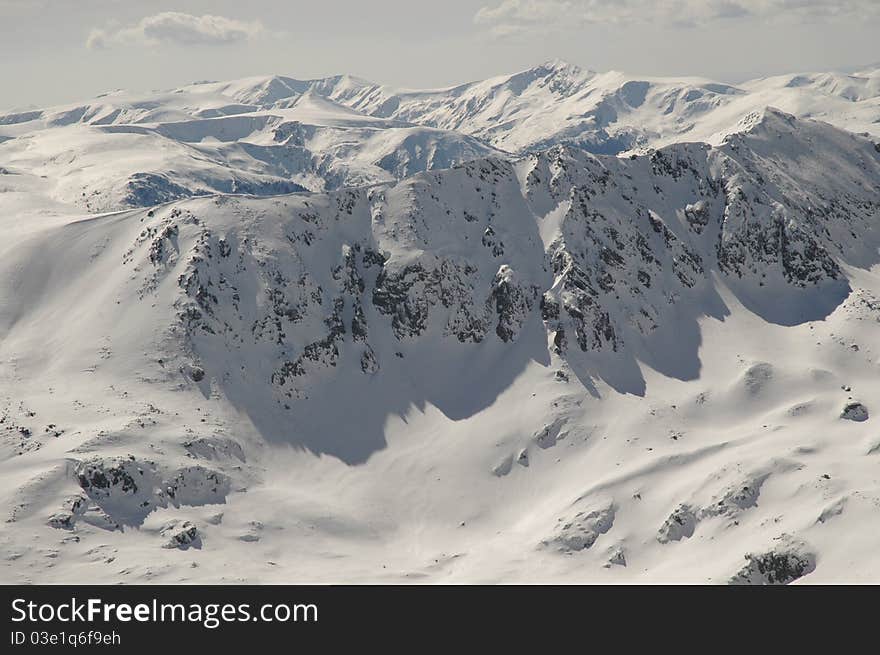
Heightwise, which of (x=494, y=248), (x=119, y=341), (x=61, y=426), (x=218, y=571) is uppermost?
(x=494, y=248)

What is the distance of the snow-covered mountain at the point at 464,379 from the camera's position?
3691 inches

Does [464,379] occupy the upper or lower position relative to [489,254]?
lower

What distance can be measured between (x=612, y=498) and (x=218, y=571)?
51.3 meters

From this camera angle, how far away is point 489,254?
148 meters

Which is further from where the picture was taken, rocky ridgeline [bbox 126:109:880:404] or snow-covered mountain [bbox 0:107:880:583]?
rocky ridgeline [bbox 126:109:880:404]

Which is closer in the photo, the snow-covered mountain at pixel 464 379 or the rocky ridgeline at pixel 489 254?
the snow-covered mountain at pixel 464 379

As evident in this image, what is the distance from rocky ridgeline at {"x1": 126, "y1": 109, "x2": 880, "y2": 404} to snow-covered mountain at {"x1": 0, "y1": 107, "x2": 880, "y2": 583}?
54 cm

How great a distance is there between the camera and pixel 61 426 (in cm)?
10788

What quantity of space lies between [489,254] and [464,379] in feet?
92.0

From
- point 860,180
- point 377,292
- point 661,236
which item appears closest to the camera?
point 377,292

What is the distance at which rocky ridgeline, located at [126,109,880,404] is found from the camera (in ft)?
440

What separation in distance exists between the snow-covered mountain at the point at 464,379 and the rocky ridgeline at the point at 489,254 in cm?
54
